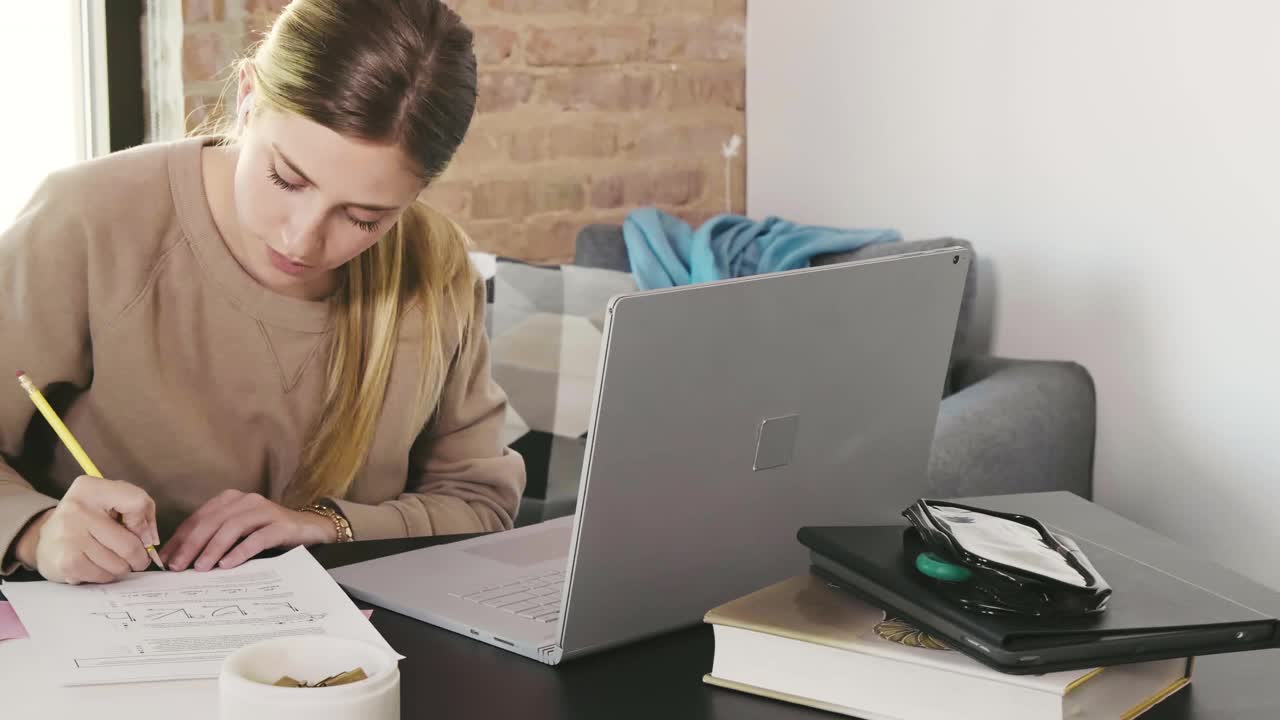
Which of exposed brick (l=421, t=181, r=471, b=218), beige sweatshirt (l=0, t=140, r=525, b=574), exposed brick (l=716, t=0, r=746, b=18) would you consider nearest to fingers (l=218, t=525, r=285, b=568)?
beige sweatshirt (l=0, t=140, r=525, b=574)

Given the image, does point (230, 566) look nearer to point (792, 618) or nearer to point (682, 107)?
point (792, 618)

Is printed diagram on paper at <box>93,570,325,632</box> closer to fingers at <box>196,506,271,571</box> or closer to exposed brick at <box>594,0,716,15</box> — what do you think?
fingers at <box>196,506,271,571</box>

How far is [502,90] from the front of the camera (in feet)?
9.04

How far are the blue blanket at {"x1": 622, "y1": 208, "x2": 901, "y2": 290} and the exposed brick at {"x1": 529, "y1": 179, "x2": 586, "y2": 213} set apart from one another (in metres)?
0.27

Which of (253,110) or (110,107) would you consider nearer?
(253,110)

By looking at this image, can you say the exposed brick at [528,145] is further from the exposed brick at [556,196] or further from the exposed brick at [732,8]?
the exposed brick at [732,8]

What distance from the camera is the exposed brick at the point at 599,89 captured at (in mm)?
2838

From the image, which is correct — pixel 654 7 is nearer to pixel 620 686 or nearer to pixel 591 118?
pixel 591 118

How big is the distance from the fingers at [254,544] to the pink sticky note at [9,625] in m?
0.15

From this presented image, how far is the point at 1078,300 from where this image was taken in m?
2.29

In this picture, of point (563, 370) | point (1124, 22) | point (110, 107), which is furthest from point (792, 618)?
point (110, 107)

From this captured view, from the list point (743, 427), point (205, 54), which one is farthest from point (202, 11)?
point (743, 427)

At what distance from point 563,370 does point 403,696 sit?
5.20 feet

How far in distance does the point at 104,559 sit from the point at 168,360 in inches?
14.8
